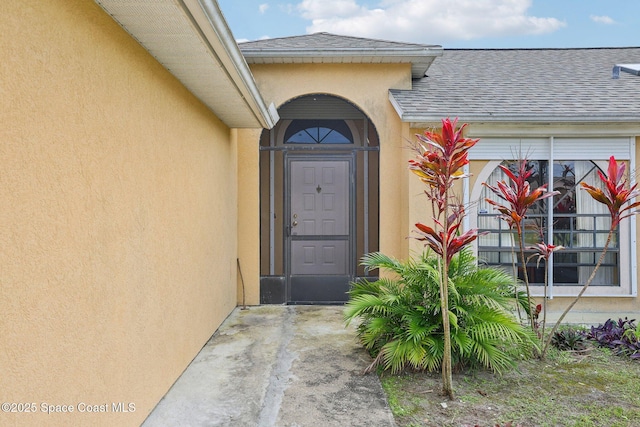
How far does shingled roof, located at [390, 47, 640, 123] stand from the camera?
566 cm

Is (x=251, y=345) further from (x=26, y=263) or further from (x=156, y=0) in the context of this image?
(x=156, y=0)

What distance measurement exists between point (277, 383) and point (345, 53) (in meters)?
4.70

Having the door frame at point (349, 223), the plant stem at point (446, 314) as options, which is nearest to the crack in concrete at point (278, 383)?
the plant stem at point (446, 314)

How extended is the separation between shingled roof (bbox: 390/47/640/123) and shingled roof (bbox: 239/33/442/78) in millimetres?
519

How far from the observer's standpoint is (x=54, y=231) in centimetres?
190

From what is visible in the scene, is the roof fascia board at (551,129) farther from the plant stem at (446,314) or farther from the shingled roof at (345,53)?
the plant stem at (446,314)

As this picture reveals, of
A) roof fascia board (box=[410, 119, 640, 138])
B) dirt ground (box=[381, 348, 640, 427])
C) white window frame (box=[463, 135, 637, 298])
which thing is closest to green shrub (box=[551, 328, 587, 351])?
dirt ground (box=[381, 348, 640, 427])

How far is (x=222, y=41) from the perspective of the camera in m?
2.92

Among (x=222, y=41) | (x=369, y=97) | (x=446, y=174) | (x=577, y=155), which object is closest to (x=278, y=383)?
(x=446, y=174)

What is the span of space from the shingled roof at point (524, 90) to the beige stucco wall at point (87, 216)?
3.73 metres

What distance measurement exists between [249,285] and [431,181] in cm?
416

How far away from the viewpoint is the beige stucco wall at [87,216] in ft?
5.48

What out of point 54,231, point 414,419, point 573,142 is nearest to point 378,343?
point 414,419

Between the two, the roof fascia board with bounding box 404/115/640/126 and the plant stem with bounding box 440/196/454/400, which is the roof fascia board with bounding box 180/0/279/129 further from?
the roof fascia board with bounding box 404/115/640/126
